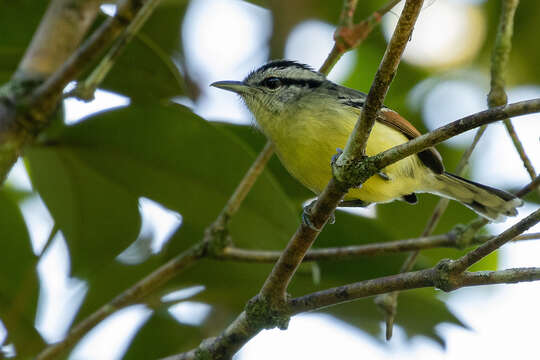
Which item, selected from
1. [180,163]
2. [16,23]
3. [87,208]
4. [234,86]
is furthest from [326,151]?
[16,23]

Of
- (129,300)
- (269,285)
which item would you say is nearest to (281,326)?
(269,285)

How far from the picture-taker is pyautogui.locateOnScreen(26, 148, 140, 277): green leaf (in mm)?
3189

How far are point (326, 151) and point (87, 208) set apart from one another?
1183 mm

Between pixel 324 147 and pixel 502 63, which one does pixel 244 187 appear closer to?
pixel 324 147

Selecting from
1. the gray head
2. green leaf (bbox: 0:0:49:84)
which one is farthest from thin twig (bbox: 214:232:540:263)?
green leaf (bbox: 0:0:49:84)

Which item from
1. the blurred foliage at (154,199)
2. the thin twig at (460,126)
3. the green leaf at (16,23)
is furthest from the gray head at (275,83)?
the thin twig at (460,126)

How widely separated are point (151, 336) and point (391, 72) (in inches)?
83.5

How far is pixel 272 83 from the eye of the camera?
3869 millimetres

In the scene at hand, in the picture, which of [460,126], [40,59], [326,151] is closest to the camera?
[460,126]

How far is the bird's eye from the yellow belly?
22.3 inches

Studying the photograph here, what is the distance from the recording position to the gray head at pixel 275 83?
3.76 m

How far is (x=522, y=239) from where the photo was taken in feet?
8.34

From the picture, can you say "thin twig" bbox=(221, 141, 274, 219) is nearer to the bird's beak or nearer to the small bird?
the small bird

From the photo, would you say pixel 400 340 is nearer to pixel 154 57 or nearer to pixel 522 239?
pixel 522 239
